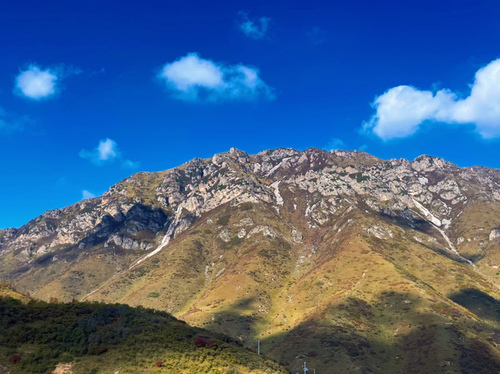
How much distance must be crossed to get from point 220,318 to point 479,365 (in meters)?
108

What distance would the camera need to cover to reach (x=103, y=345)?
190ft

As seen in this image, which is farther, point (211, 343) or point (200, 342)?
point (211, 343)

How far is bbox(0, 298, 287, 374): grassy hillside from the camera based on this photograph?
51781mm

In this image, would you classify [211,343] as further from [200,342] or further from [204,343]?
[200,342]

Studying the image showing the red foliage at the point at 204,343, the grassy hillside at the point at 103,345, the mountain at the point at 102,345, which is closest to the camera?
the mountain at the point at 102,345

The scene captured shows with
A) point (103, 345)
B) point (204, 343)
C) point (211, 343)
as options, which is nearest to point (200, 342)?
point (204, 343)

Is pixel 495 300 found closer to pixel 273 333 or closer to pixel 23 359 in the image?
pixel 273 333

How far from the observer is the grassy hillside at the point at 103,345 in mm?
51781

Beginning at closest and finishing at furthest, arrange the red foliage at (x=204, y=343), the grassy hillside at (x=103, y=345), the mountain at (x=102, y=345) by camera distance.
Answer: the mountain at (x=102, y=345) < the grassy hillside at (x=103, y=345) < the red foliage at (x=204, y=343)

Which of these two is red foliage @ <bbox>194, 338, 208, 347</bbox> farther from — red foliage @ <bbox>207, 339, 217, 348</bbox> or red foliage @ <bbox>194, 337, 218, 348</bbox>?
red foliage @ <bbox>207, 339, 217, 348</bbox>

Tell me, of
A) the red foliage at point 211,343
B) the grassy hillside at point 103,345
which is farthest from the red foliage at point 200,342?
the red foliage at point 211,343

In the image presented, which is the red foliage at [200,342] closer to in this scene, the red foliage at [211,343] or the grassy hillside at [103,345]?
the grassy hillside at [103,345]

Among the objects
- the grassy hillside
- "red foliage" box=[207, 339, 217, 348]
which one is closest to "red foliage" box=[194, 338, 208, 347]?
the grassy hillside

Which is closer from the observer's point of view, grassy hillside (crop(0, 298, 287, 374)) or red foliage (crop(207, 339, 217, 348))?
grassy hillside (crop(0, 298, 287, 374))
